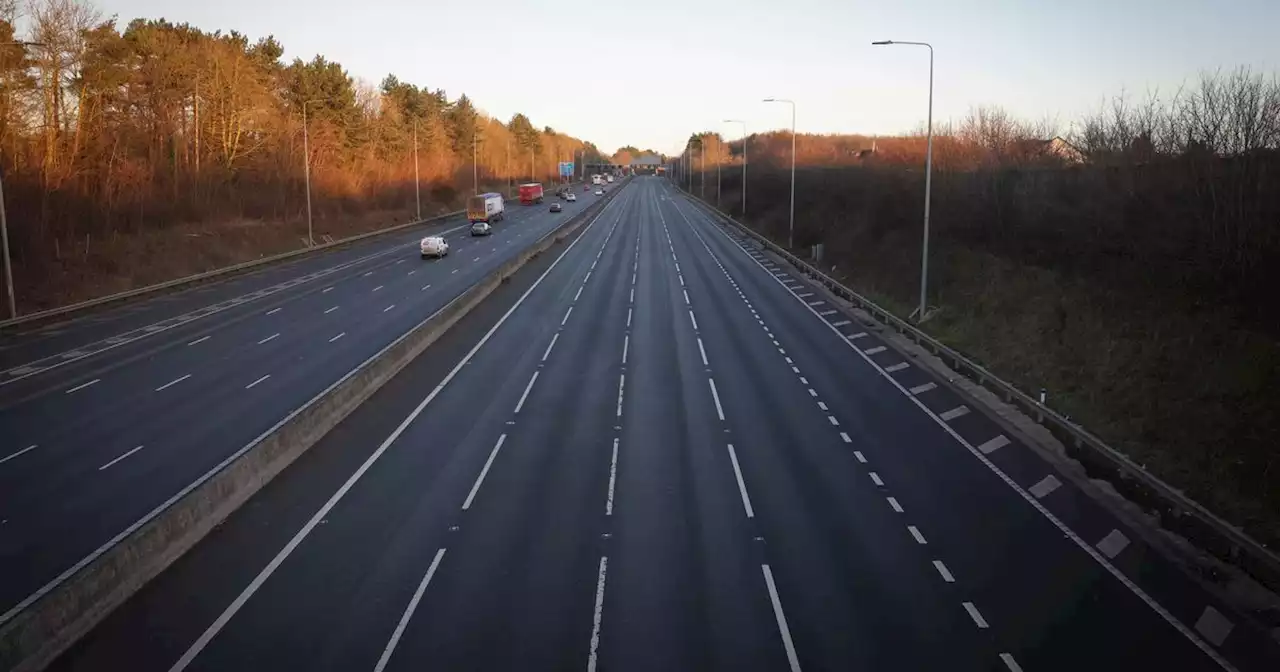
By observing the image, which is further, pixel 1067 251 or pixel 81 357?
pixel 1067 251

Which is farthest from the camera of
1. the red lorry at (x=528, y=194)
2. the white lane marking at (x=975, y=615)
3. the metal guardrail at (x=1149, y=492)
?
the red lorry at (x=528, y=194)

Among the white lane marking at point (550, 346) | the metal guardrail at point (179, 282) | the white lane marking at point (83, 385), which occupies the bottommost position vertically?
the white lane marking at point (83, 385)

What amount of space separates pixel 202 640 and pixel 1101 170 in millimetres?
35399

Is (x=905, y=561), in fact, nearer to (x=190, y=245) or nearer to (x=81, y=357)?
(x=81, y=357)

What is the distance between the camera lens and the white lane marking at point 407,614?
11.0 meters

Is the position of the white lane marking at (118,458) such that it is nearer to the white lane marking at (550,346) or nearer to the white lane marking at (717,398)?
the white lane marking at (550,346)

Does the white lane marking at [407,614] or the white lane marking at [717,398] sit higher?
the white lane marking at [717,398]

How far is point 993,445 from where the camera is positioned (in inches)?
813

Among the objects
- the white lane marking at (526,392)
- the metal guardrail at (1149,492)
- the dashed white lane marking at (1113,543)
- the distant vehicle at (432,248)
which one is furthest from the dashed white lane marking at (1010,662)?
the distant vehicle at (432,248)

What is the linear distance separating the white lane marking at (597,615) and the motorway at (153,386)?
21.0 feet

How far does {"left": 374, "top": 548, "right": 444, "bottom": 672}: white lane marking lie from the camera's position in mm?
11039

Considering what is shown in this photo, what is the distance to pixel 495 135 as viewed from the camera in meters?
184

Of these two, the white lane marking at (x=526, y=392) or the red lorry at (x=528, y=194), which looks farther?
the red lorry at (x=528, y=194)

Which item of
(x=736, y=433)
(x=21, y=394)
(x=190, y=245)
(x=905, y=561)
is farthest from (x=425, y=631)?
(x=190, y=245)
